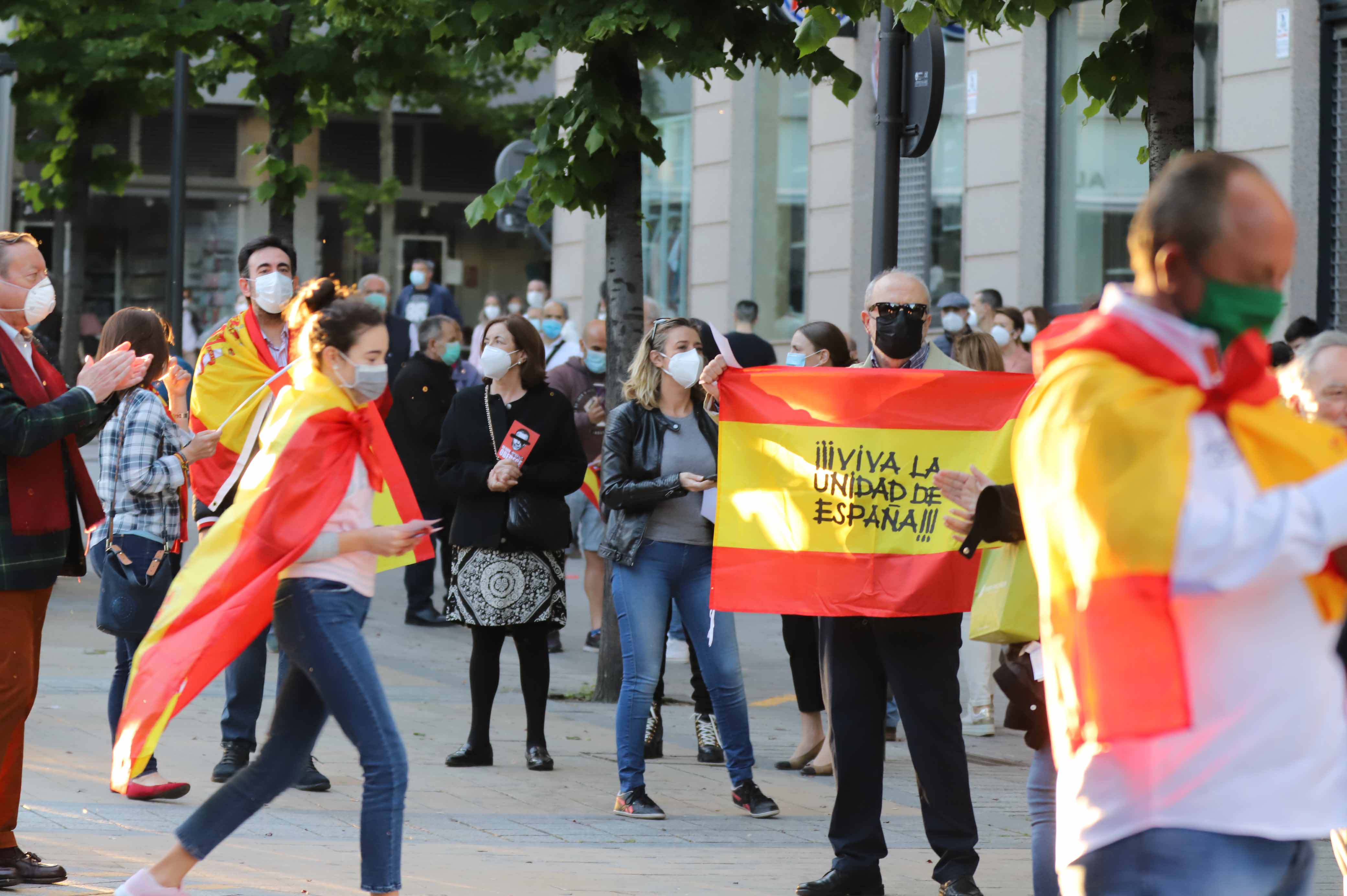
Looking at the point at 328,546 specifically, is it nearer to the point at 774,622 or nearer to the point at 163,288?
the point at 774,622

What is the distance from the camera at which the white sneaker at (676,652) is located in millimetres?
11336

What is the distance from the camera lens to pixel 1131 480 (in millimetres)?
2701

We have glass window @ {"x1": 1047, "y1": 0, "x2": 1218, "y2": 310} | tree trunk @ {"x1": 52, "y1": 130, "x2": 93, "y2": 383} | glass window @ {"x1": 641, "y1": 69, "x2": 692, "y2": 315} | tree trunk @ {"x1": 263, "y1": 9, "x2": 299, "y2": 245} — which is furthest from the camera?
glass window @ {"x1": 641, "y1": 69, "x2": 692, "y2": 315}

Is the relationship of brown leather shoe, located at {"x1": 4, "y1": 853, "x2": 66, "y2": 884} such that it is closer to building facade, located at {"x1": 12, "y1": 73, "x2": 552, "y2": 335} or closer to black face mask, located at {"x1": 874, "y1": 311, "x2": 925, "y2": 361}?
black face mask, located at {"x1": 874, "y1": 311, "x2": 925, "y2": 361}

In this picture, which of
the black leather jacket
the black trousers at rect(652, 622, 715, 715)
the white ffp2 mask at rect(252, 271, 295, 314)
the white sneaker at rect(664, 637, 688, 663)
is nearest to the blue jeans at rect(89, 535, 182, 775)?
the white ffp2 mask at rect(252, 271, 295, 314)

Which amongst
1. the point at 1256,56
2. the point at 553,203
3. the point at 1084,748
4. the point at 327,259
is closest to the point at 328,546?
the point at 1084,748

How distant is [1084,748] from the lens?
2902 mm

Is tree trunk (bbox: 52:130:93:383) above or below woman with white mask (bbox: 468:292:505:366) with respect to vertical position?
above

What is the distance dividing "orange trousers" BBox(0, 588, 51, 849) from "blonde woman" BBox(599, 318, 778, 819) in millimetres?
2415

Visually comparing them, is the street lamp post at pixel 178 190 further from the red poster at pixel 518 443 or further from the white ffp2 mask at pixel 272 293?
the white ffp2 mask at pixel 272 293

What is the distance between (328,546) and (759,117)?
54.9ft

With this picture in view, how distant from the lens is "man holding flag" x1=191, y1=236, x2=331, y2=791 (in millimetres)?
7332

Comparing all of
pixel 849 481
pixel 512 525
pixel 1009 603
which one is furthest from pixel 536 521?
pixel 1009 603

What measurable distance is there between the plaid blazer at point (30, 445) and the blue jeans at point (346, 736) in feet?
3.51
